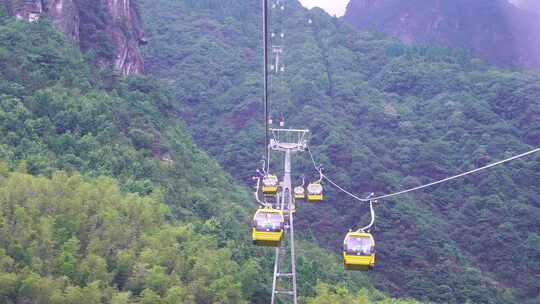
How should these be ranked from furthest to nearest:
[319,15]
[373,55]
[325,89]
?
[319,15] < [373,55] < [325,89]

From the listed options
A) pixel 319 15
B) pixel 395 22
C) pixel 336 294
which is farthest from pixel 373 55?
pixel 336 294

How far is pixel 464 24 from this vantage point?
479 feet

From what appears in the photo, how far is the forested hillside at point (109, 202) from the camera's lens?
3183 centimetres

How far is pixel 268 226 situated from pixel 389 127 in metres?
58.5

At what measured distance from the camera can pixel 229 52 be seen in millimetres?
102938

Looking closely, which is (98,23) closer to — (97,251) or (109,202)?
(109,202)

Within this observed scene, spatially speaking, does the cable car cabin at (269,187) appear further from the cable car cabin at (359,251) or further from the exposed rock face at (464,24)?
the exposed rock face at (464,24)

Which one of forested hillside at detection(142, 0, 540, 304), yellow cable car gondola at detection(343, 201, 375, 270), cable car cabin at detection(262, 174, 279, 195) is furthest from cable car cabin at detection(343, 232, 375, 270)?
forested hillside at detection(142, 0, 540, 304)

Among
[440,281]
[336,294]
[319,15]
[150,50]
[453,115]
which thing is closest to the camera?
[336,294]

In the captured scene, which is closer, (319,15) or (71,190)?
(71,190)

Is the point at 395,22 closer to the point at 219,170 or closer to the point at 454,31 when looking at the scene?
the point at 454,31

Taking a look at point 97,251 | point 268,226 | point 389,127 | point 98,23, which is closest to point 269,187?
point 97,251

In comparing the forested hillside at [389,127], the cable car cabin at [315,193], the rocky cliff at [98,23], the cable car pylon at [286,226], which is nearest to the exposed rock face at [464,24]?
the forested hillside at [389,127]

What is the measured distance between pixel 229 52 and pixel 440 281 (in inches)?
2015
